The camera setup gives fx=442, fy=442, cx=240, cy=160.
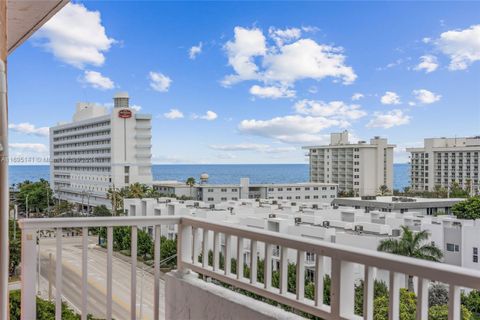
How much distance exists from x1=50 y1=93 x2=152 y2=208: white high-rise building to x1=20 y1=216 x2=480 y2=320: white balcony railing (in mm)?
32630

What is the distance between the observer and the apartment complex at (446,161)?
938 inches

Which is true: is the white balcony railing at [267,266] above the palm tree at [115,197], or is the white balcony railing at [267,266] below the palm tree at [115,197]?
above

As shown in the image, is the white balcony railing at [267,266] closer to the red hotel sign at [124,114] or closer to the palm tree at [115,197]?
the palm tree at [115,197]

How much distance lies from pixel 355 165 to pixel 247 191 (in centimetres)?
1063

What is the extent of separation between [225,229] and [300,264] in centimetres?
46

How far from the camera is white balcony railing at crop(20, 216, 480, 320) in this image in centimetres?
117

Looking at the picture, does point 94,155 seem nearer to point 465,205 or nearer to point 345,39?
point 465,205

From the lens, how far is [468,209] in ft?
80.0

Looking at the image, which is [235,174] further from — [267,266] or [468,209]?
[267,266]

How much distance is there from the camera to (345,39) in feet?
161

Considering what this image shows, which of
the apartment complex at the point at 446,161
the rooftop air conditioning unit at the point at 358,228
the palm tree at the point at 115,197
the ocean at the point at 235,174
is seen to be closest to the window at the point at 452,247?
the rooftop air conditioning unit at the point at 358,228

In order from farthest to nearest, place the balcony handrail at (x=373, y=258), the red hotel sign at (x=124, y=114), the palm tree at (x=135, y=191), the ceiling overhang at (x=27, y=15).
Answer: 1. the red hotel sign at (x=124, y=114)
2. the palm tree at (x=135, y=191)
3. the ceiling overhang at (x=27, y=15)
4. the balcony handrail at (x=373, y=258)

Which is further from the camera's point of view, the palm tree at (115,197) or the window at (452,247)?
the palm tree at (115,197)

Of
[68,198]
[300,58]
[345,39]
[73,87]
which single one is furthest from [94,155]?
[345,39]
